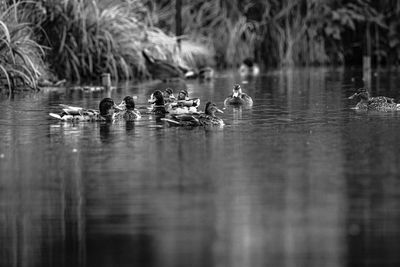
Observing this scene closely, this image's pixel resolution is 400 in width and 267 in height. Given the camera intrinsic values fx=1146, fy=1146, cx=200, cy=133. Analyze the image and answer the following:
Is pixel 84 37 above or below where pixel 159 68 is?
above

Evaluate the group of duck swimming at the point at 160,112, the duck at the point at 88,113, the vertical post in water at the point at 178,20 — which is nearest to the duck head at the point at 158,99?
the group of duck swimming at the point at 160,112

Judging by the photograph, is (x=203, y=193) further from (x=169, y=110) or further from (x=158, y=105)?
(x=158, y=105)

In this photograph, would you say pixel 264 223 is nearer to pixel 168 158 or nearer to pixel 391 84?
pixel 168 158

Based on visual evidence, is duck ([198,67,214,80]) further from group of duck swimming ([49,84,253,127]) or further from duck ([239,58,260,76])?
group of duck swimming ([49,84,253,127])

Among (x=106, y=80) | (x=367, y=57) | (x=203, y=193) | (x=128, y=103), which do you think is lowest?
(x=203, y=193)

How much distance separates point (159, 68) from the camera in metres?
27.9

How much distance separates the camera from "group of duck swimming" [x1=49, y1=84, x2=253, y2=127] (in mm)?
14398

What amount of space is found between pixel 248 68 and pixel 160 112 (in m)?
16.4

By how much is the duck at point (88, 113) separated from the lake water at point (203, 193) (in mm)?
305

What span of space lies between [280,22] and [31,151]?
25.1 meters

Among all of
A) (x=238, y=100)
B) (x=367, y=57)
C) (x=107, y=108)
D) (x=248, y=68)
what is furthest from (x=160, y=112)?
(x=367, y=57)

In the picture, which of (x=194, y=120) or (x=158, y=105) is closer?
(x=194, y=120)

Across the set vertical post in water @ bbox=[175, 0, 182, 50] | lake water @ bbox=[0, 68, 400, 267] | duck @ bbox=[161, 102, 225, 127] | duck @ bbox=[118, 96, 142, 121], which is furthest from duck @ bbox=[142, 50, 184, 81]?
duck @ bbox=[161, 102, 225, 127]

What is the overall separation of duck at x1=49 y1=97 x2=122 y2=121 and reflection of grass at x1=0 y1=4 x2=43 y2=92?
5148 millimetres
